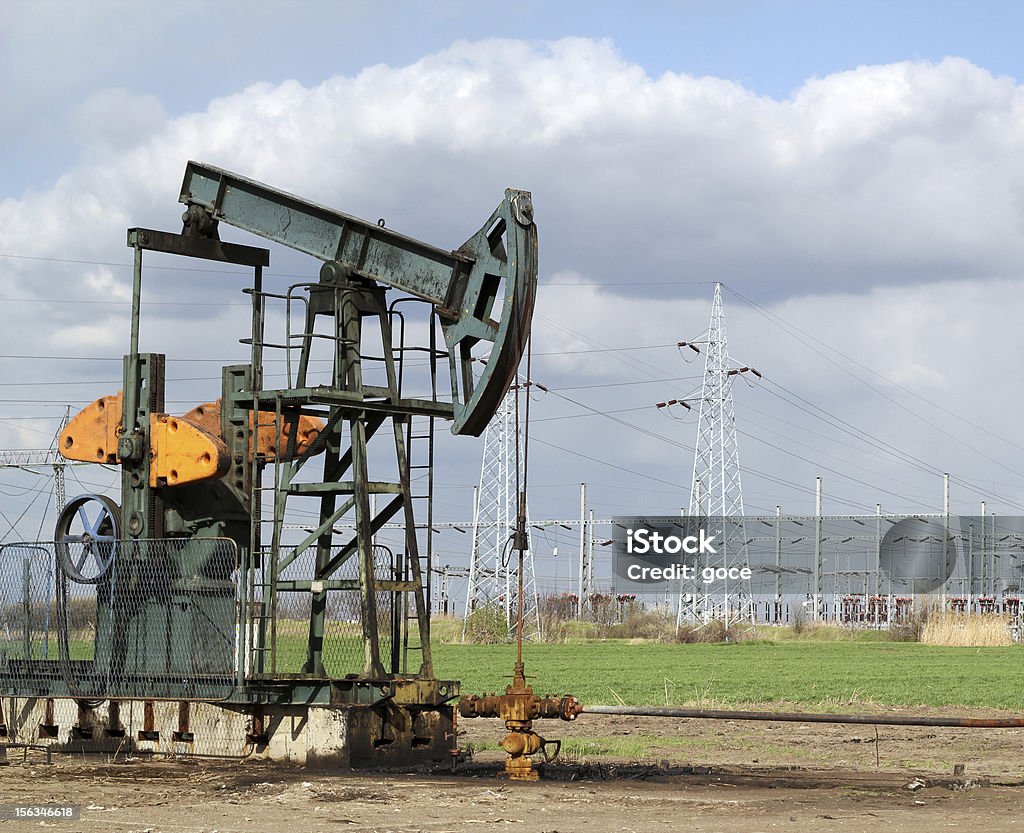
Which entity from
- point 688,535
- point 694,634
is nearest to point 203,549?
point 694,634

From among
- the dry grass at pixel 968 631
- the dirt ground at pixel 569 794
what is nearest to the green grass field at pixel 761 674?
the dry grass at pixel 968 631

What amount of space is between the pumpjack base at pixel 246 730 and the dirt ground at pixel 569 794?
0.17m

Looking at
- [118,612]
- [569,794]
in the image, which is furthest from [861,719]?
[118,612]

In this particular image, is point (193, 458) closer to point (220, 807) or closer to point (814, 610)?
point (220, 807)

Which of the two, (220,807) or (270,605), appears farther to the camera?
(270,605)

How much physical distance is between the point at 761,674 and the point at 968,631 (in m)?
21.9

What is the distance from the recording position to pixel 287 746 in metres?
12.5

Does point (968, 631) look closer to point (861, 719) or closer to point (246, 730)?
point (861, 719)

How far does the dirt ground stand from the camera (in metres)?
→ 9.31

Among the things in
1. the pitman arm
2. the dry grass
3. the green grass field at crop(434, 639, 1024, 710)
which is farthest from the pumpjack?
the dry grass

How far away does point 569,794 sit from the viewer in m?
10.8

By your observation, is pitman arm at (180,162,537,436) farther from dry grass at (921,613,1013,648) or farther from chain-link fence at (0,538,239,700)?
dry grass at (921,613,1013,648)

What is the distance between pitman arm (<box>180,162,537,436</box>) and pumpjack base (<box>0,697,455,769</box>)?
2.44 metres

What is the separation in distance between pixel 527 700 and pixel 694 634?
40432mm
